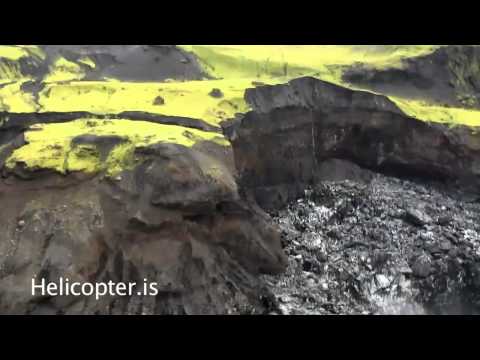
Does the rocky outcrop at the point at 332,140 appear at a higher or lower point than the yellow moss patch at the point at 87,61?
lower

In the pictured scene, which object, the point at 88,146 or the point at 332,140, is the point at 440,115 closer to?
the point at 332,140

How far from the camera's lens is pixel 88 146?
26516mm

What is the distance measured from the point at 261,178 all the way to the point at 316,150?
215 inches

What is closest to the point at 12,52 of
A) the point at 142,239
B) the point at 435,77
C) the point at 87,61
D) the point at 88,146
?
the point at 87,61

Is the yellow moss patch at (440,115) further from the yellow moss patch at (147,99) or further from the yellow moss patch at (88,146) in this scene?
the yellow moss patch at (88,146)

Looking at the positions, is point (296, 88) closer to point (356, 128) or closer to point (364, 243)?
point (356, 128)

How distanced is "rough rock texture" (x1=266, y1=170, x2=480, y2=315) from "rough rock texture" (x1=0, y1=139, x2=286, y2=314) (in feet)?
7.36

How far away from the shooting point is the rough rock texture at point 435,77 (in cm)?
4578

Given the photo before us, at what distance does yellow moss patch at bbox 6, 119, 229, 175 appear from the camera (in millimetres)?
25453

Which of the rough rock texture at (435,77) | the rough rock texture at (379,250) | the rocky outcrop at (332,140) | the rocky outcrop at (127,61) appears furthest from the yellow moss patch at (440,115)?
the rocky outcrop at (127,61)

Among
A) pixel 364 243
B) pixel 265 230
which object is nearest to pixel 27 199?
pixel 265 230

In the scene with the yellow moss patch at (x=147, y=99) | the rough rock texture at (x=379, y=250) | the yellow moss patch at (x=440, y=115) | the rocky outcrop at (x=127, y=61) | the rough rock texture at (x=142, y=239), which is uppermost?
the rocky outcrop at (x=127, y=61)

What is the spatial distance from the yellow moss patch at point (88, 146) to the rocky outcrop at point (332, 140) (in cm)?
626

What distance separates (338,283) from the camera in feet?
85.4
